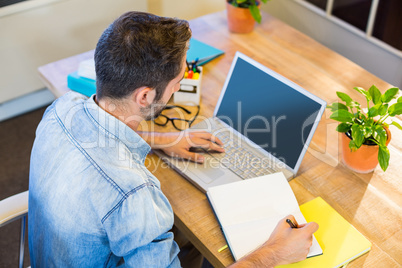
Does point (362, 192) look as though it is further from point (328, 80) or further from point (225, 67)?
point (225, 67)

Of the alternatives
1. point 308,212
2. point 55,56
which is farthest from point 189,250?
point 55,56

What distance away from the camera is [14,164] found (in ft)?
8.05

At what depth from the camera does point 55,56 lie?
2.62 m

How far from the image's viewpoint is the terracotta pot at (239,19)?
2060mm

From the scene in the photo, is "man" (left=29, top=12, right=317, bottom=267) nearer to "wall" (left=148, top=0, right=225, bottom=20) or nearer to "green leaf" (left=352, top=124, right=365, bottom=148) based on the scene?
"green leaf" (left=352, top=124, right=365, bottom=148)

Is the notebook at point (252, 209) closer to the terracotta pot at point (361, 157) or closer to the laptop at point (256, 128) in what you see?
the laptop at point (256, 128)

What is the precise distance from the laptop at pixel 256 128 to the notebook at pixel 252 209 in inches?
2.4

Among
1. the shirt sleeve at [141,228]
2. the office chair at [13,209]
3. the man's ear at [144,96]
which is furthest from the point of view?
the office chair at [13,209]

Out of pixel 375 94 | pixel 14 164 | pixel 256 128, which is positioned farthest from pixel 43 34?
pixel 375 94

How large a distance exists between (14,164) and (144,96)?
1.54m

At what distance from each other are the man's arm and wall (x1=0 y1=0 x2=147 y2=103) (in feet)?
6.02

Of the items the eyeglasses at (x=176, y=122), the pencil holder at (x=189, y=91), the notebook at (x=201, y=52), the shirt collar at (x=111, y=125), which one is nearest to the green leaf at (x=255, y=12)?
the notebook at (x=201, y=52)

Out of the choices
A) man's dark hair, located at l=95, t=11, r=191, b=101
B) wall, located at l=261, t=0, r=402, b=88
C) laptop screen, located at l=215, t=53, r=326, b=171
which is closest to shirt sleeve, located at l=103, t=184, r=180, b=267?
man's dark hair, located at l=95, t=11, r=191, b=101

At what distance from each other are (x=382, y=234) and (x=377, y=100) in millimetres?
403
